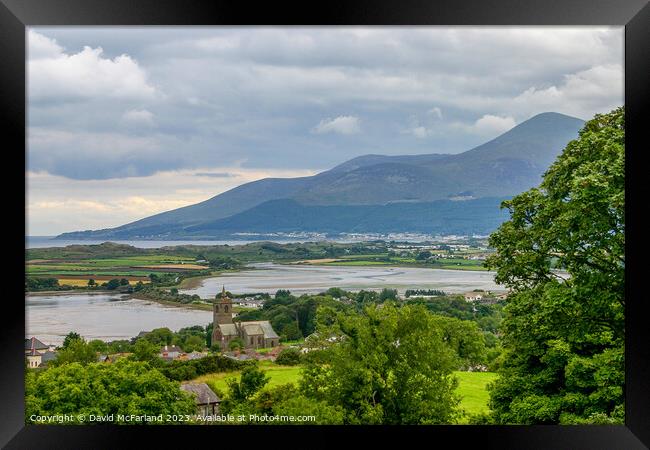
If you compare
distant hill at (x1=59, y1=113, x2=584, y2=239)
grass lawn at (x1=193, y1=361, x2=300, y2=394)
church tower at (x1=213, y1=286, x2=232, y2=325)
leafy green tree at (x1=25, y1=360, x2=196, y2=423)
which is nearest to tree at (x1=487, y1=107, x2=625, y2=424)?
distant hill at (x1=59, y1=113, x2=584, y2=239)

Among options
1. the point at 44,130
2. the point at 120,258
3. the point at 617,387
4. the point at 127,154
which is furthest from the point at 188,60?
Answer: the point at 617,387

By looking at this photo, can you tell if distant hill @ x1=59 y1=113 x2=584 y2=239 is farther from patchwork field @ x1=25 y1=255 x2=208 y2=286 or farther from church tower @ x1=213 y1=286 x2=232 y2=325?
church tower @ x1=213 y1=286 x2=232 y2=325

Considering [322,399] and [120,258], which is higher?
[120,258]

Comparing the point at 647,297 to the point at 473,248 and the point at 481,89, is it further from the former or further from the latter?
the point at 481,89

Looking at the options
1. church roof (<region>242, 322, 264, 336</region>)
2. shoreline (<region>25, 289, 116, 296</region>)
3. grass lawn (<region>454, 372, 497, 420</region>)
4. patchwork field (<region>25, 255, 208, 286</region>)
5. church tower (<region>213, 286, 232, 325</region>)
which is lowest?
grass lawn (<region>454, 372, 497, 420</region>)

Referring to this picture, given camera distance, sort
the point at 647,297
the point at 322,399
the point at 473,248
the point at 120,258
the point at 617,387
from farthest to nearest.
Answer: the point at 120,258
the point at 473,248
the point at 322,399
the point at 617,387
the point at 647,297

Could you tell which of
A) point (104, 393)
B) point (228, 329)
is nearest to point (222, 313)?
point (228, 329)

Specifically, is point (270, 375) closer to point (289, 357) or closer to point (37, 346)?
point (289, 357)

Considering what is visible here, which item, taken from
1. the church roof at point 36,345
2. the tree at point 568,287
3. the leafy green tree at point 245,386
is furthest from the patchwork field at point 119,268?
the tree at point 568,287
